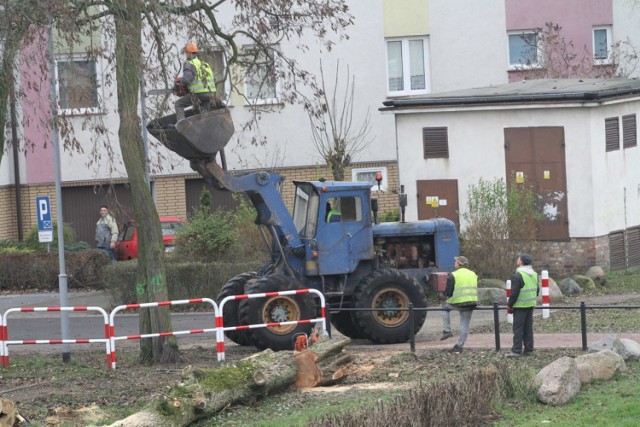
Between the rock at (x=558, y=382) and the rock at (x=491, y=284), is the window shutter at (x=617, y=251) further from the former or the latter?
the rock at (x=558, y=382)

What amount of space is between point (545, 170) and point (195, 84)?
12054mm

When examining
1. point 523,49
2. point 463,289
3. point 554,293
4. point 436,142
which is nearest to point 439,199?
point 436,142

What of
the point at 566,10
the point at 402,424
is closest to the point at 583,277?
the point at 566,10

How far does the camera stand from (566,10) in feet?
123

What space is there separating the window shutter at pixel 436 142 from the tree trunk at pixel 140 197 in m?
11.2

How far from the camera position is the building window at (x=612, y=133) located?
90.7 ft

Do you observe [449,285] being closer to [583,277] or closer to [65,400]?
[65,400]

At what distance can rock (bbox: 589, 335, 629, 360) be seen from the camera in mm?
15633

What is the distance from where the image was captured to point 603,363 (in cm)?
1459

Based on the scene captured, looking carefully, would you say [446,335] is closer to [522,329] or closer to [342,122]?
[522,329]

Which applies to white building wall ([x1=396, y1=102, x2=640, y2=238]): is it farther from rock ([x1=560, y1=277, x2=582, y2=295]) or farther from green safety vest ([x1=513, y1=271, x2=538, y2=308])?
green safety vest ([x1=513, y1=271, x2=538, y2=308])

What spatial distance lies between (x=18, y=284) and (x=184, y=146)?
12.5 meters

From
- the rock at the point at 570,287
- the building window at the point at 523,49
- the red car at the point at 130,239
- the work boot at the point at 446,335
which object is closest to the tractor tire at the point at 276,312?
the work boot at the point at 446,335

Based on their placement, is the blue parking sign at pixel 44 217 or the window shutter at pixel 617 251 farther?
the window shutter at pixel 617 251
